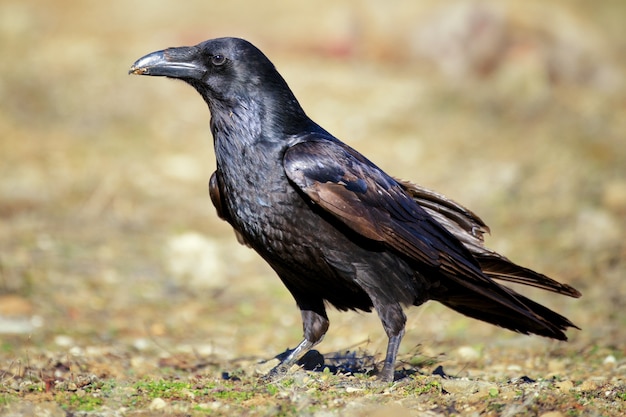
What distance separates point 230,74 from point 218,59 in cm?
10

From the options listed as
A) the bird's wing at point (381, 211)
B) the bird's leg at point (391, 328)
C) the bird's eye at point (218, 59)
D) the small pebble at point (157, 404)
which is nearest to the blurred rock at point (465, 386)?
the bird's leg at point (391, 328)

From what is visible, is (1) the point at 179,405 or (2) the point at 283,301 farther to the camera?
(2) the point at 283,301

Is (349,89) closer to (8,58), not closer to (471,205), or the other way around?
(471,205)

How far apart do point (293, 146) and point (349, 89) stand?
7941 mm

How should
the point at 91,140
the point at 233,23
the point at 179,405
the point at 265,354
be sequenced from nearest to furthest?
the point at 179,405 → the point at 265,354 → the point at 91,140 → the point at 233,23

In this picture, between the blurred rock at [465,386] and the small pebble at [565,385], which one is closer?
the blurred rock at [465,386]

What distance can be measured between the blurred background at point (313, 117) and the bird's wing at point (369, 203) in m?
1.06

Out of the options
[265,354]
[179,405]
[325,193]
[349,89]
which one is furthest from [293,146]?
[349,89]

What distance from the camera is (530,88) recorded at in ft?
39.5

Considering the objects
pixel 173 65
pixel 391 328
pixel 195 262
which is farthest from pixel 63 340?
pixel 391 328

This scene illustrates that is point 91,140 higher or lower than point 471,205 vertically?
higher

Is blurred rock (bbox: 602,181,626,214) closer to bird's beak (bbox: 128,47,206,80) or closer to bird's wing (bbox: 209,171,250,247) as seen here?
bird's wing (bbox: 209,171,250,247)

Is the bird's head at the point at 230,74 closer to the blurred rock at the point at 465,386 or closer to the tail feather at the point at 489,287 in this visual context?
the tail feather at the point at 489,287

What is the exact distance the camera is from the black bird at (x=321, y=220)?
13.7 ft
